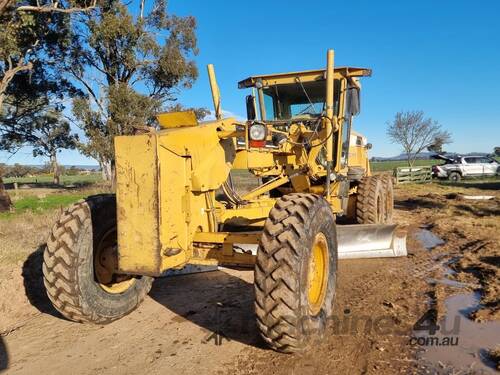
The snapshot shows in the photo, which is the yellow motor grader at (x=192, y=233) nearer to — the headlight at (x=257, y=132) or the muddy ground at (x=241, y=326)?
the headlight at (x=257, y=132)

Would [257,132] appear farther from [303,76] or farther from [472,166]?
[472,166]

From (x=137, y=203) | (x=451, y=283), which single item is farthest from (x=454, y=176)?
(x=137, y=203)

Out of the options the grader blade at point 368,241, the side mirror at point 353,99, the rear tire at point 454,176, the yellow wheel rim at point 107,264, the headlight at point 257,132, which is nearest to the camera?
the yellow wheel rim at point 107,264

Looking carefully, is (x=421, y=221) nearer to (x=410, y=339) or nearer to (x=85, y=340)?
(x=410, y=339)

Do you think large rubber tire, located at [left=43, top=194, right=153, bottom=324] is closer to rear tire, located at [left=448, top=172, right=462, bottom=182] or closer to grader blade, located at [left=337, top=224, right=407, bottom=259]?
grader blade, located at [left=337, top=224, right=407, bottom=259]

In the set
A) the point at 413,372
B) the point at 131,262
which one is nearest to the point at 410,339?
the point at 413,372

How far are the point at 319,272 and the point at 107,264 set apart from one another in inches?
84.6

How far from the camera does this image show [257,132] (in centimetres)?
434

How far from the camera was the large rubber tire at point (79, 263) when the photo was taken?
3.89 metres

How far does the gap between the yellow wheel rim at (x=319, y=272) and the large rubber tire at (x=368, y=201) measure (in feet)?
12.2

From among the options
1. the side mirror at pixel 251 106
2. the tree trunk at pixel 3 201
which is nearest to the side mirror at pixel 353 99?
the side mirror at pixel 251 106

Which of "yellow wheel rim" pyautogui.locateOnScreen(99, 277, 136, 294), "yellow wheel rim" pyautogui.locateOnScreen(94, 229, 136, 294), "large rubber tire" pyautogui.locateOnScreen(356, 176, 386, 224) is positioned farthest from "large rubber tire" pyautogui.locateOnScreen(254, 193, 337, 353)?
"large rubber tire" pyautogui.locateOnScreen(356, 176, 386, 224)

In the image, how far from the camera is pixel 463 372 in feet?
10.6

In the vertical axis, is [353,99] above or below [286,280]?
above
